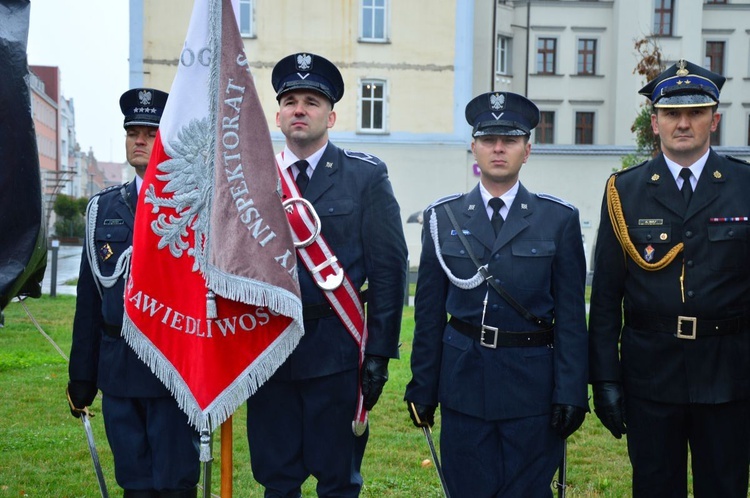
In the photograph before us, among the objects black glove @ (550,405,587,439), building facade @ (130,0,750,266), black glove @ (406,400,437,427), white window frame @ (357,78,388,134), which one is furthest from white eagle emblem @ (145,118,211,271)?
white window frame @ (357,78,388,134)

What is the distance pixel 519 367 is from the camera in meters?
3.97

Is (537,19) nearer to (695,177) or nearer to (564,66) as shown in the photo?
(564,66)

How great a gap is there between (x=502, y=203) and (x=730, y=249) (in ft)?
3.29

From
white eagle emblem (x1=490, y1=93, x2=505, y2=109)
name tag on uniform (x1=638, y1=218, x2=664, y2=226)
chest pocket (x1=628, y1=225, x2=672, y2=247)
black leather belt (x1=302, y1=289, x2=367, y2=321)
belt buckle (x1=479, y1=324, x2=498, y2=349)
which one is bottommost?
belt buckle (x1=479, y1=324, x2=498, y2=349)

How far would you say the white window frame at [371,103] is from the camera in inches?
1184

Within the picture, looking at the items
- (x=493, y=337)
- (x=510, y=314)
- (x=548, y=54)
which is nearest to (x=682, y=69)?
(x=510, y=314)

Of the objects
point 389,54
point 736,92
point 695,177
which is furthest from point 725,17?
point 695,177

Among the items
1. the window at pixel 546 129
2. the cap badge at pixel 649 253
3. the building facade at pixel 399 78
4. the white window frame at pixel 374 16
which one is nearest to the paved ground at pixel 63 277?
the building facade at pixel 399 78

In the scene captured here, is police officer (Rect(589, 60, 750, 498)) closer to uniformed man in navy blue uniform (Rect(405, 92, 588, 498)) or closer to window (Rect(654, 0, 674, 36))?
uniformed man in navy blue uniform (Rect(405, 92, 588, 498))

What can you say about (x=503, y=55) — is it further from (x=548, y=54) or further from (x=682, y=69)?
(x=682, y=69)

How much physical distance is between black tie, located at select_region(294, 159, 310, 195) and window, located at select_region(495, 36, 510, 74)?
3573 cm

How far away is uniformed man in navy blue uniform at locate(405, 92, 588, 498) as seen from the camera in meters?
3.95

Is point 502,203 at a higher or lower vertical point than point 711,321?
higher

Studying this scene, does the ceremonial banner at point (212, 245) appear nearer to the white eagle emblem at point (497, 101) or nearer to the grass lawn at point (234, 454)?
the white eagle emblem at point (497, 101)
